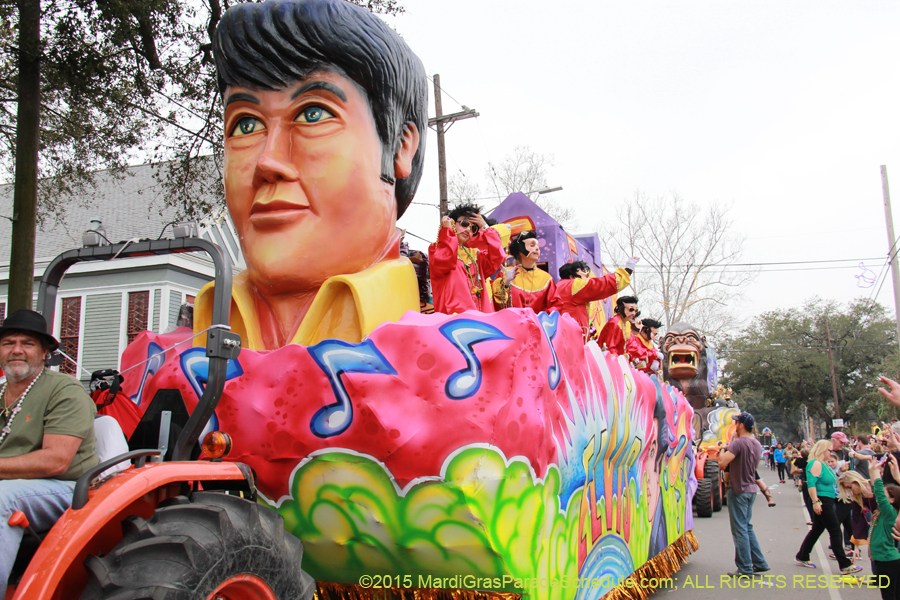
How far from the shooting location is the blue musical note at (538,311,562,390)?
367cm

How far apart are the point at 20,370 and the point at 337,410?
4.33 ft

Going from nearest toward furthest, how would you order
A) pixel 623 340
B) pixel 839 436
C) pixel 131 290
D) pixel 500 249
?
pixel 500 249, pixel 623 340, pixel 839 436, pixel 131 290

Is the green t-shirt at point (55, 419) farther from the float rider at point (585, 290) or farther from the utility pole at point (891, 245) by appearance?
the utility pole at point (891, 245)

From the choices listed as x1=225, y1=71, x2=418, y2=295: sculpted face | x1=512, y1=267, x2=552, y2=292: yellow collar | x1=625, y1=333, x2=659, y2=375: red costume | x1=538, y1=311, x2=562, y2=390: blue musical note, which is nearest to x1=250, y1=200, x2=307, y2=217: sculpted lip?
x1=225, y1=71, x2=418, y2=295: sculpted face

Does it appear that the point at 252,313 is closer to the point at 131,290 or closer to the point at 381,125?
the point at 381,125

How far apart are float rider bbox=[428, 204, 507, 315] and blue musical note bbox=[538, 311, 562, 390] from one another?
66 centimetres

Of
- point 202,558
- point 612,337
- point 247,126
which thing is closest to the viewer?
point 202,558

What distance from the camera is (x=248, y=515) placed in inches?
106

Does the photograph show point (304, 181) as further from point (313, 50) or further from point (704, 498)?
point (704, 498)

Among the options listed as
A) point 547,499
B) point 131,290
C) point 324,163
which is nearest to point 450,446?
point 547,499

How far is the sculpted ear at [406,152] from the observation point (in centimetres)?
468

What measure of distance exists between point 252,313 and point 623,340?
167 inches

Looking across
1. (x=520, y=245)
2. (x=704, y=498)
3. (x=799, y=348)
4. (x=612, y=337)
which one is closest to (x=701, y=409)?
(x=704, y=498)

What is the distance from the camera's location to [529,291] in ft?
21.7
